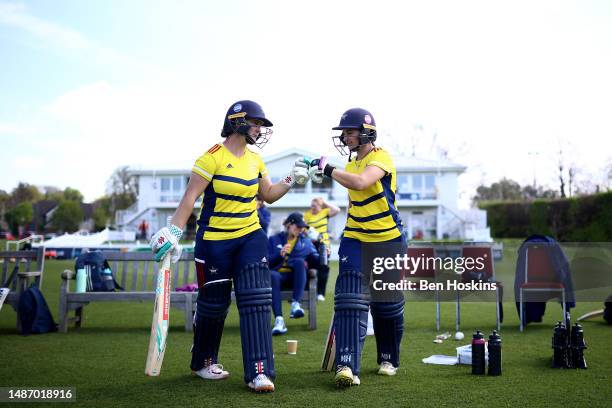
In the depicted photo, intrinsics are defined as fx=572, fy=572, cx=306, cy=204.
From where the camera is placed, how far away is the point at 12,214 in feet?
183

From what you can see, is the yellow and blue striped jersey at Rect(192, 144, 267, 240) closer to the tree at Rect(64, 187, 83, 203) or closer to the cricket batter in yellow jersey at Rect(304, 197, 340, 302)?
the cricket batter in yellow jersey at Rect(304, 197, 340, 302)

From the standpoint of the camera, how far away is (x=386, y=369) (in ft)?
18.8

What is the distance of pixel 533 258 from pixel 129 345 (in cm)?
635

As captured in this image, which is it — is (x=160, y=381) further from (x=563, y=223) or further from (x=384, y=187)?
(x=563, y=223)

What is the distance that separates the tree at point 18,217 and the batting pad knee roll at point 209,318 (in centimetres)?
5630

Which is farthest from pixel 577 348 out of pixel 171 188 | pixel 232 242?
pixel 171 188

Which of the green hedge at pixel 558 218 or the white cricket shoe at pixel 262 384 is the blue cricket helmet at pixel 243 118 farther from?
the green hedge at pixel 558 218

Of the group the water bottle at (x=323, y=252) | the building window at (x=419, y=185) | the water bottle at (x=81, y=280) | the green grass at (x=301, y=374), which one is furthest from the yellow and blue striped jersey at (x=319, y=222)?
the building window at (x=419, y=185)

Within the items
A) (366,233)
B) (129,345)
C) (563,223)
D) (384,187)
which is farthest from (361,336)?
(563,223)

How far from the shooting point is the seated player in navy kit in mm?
9070

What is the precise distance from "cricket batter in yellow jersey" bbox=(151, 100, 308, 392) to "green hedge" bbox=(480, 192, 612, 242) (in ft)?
99.6

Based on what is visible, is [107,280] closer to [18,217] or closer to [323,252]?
[323,252]

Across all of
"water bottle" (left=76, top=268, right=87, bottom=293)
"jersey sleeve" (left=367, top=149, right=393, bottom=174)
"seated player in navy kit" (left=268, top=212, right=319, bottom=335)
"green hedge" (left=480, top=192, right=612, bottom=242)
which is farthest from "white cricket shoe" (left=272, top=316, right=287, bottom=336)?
"green hedge" (left=480, top=192, right=612, bottom=242)

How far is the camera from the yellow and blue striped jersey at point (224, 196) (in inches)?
208
